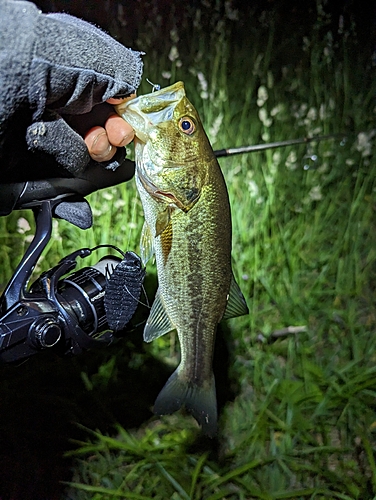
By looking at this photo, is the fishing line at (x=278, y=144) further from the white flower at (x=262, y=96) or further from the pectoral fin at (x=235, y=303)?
the pectoral fin at (x=235, y=303)

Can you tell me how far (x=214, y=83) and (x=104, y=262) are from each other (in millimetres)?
1175

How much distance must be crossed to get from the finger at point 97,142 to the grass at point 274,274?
2.53ft

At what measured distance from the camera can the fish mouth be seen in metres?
1.18

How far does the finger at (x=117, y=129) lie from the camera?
1.09m

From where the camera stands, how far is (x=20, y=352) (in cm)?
105

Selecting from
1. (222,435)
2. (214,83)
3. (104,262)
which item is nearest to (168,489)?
(222,435)

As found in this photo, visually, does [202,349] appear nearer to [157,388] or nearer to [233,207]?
[157,388]

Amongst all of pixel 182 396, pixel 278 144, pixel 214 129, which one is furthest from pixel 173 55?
pixel 182 396

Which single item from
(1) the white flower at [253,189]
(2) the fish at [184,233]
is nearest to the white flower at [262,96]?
(1) the white flower at [253,189]

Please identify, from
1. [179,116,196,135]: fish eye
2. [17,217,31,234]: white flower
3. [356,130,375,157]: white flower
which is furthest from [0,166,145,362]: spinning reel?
[356,130,375,157]: white flower

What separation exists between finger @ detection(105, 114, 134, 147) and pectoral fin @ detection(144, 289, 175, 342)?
1.43ft

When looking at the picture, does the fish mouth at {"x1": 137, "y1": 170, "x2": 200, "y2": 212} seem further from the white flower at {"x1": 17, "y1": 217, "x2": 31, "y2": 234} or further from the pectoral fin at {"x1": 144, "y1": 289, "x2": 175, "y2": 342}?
the white flower at {"x1": 17, "y1": 217, "x2": 31, "y2": 234}

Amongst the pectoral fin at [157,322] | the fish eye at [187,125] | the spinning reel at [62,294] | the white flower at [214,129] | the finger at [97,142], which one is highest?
the white flower at [214,129]

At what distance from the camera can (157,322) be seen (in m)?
1.30
